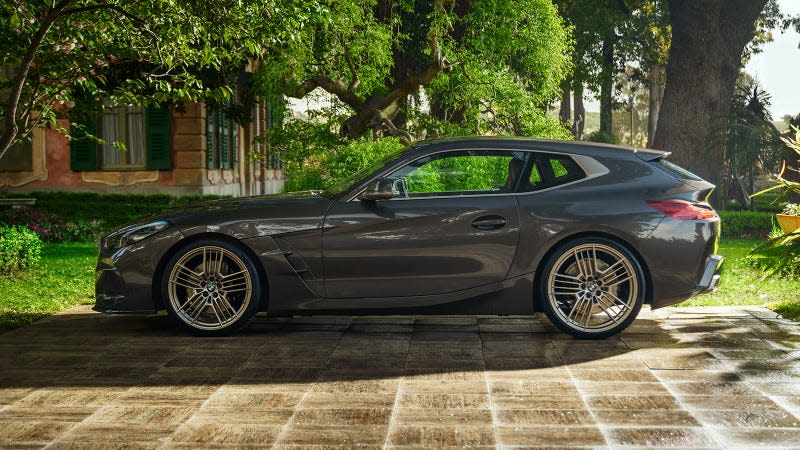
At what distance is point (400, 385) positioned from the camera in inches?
246

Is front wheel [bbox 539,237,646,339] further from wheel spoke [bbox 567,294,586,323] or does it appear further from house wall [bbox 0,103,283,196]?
house wall [bbox 0,103,283,196]

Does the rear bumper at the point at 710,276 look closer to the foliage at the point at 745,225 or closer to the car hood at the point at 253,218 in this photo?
the car hood at the point at 253,218

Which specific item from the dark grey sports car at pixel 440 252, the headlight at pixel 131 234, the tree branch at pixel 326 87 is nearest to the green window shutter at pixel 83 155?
the tree branch at pixel 326 87

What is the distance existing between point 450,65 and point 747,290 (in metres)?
9.77

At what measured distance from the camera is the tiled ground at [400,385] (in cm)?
512

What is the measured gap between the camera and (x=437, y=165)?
26.4ft

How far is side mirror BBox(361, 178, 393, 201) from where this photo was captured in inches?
309

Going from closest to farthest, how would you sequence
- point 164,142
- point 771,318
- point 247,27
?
point 771,318 → point 247,27 → point 164,142

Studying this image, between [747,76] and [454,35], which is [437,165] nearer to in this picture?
[454,35]

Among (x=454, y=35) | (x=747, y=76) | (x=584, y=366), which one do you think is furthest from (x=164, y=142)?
(x=747, y=76)

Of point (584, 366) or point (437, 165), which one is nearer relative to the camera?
point (584, 366)

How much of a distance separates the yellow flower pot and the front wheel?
6912 millimetres

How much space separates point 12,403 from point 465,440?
2650mm

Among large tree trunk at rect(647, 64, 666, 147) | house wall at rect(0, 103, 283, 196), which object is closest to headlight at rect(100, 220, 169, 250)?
house wall at rect(0, 103, 283, 196)
